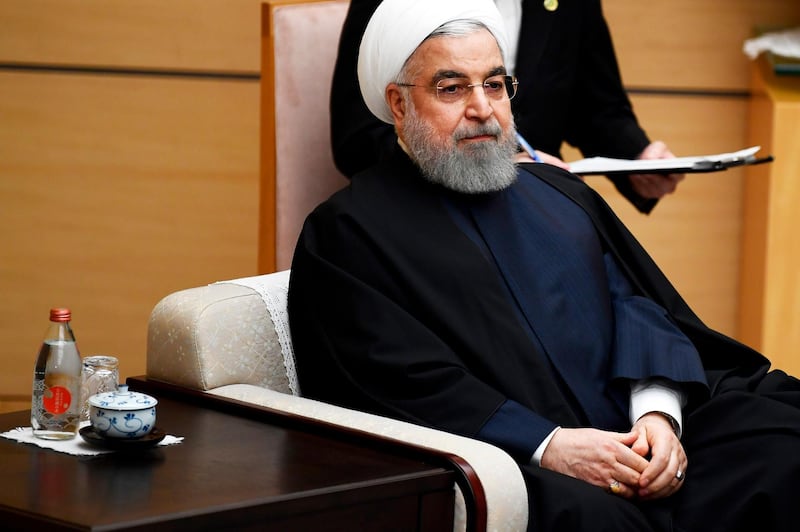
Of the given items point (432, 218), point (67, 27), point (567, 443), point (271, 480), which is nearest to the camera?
point (271, 480)

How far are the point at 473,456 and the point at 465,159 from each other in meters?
0.87

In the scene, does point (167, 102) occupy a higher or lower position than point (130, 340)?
higher

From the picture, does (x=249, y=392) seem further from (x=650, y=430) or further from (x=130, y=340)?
(x=130, y=340)

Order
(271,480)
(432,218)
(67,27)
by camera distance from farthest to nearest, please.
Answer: (67,27), (432,218), (271,480)

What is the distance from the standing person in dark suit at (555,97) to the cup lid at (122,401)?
1498mm

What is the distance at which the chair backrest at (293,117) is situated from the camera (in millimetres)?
3799

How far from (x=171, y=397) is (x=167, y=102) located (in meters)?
2.23

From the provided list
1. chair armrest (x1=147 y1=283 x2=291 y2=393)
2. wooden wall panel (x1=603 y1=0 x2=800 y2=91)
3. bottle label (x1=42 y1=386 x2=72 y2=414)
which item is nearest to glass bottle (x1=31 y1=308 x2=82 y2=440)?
bottle label (x1=42 y1=386 x2=72 y2=414)

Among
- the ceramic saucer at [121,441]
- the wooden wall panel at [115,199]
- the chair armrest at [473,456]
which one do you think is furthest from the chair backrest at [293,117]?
the ceramic saucer at [121,441]

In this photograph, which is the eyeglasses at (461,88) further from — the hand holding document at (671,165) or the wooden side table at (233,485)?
the wooden side table at (233,485)

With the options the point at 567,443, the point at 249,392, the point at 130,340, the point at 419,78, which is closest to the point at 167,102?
the point at 130,340

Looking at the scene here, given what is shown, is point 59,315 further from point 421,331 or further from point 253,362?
point 421,331

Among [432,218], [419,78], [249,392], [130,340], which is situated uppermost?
[419,78]

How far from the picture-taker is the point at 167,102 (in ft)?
15.3
